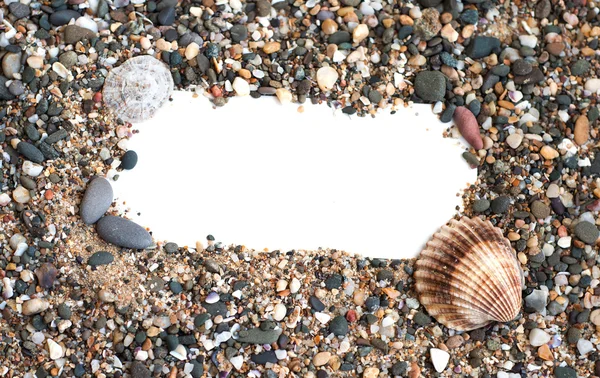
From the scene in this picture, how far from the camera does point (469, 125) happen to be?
245 centimetres

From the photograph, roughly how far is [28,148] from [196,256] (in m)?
0.72

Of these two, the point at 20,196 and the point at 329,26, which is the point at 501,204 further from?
the point at 20,196

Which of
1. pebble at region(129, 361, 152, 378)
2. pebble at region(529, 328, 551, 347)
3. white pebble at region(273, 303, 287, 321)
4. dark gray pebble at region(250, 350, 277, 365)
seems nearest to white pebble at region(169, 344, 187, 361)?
pebble at region(129, 361, 152, 378)

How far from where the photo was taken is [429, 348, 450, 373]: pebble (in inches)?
92.7

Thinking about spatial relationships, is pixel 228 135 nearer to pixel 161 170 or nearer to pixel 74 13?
pixel 161 170

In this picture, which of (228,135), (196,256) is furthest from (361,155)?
(196,256)

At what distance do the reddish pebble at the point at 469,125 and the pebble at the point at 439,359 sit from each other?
80 cm

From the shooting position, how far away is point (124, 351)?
2279mm

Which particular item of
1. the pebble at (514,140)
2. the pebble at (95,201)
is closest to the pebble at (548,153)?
the pebble at (514,140)

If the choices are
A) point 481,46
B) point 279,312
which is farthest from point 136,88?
point 481,46

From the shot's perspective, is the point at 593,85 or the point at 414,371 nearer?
the point at 414,371

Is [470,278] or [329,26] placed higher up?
[329,26]

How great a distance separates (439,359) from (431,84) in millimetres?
1045

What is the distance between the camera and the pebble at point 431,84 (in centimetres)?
245
